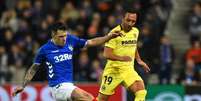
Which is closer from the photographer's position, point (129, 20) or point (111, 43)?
point (129, 20)

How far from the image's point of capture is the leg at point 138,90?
1645cm

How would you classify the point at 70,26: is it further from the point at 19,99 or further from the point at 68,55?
the point at 68,55

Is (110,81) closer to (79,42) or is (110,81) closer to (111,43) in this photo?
(111,43)

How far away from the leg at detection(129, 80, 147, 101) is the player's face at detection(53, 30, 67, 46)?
1803mm

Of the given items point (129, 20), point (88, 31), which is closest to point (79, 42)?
point (129, 20)

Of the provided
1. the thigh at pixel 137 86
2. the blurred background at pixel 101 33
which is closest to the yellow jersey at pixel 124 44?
the thigh at pixel 137 86

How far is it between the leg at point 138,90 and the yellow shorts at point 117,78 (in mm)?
82

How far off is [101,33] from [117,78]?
7.78 meters

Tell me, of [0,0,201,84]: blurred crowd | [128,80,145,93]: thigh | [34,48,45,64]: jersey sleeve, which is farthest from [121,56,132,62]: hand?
[0,0,201,84]: blurred crowd

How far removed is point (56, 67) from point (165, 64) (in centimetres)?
802

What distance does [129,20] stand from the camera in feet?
54.0

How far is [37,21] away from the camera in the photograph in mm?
25938

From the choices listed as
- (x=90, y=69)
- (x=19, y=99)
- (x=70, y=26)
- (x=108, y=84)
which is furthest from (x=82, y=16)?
(x=108, y=84)

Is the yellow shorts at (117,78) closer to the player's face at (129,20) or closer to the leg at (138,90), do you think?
the leg at (138,90)
